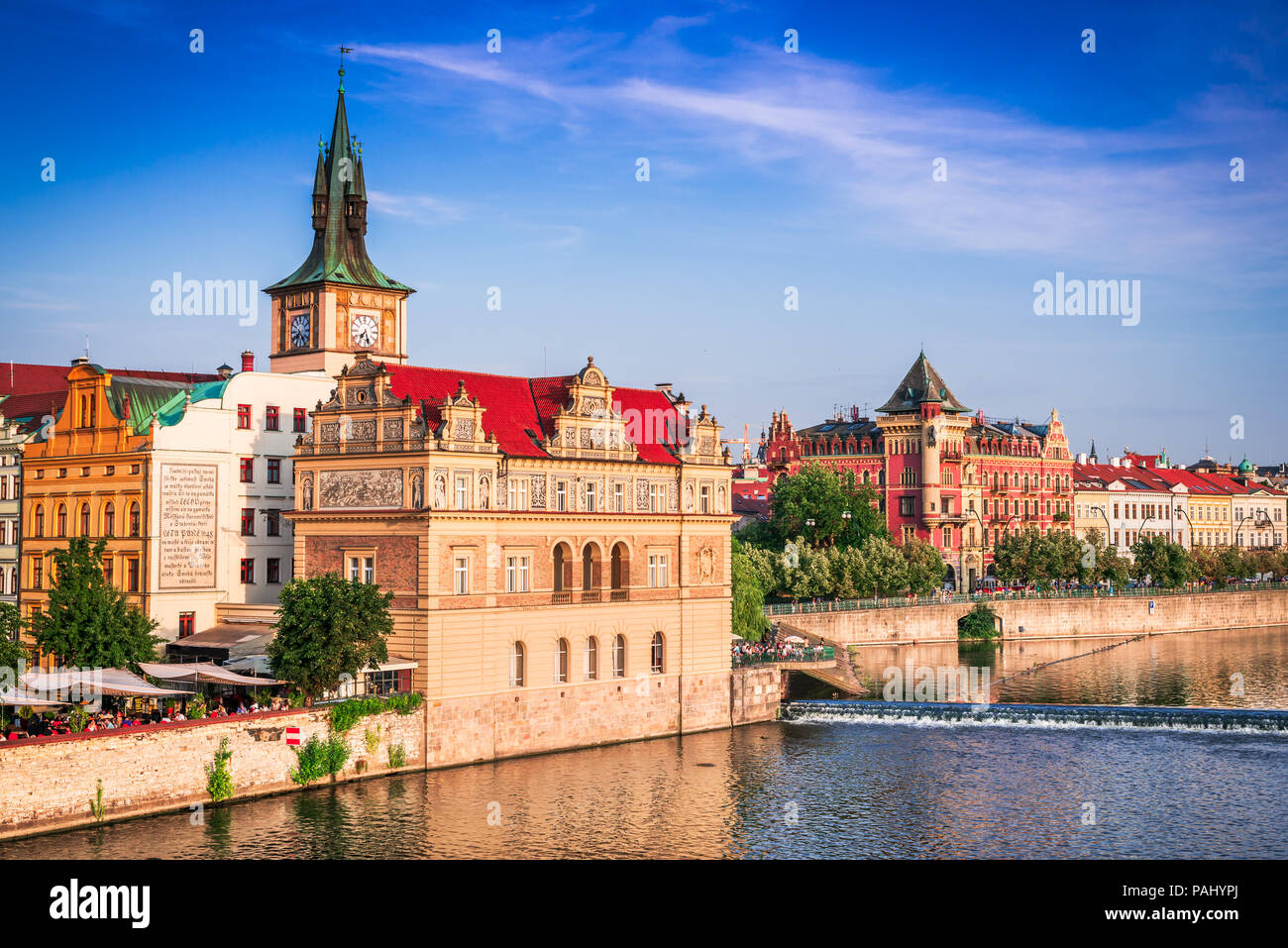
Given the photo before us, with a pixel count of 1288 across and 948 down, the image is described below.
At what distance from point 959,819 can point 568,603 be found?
763 inches

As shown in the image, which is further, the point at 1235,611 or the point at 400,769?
the point at 1235,611

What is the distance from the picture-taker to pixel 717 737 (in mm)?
67062

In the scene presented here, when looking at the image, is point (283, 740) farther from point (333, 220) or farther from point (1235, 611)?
point (1235, 611)

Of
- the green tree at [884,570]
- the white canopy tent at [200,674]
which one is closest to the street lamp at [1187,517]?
the green tree at [884,570]

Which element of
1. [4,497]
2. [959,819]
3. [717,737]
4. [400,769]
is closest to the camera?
[959,819]

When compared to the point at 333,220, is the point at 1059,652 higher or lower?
lower

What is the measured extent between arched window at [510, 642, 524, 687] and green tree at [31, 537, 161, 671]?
554 inches

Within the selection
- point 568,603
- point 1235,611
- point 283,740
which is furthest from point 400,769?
point 1235,611

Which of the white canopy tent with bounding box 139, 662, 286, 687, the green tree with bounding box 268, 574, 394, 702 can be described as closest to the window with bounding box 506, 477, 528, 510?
the green tree with bounding box 268, 574, 394, 702

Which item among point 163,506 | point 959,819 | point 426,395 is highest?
point 426,395
